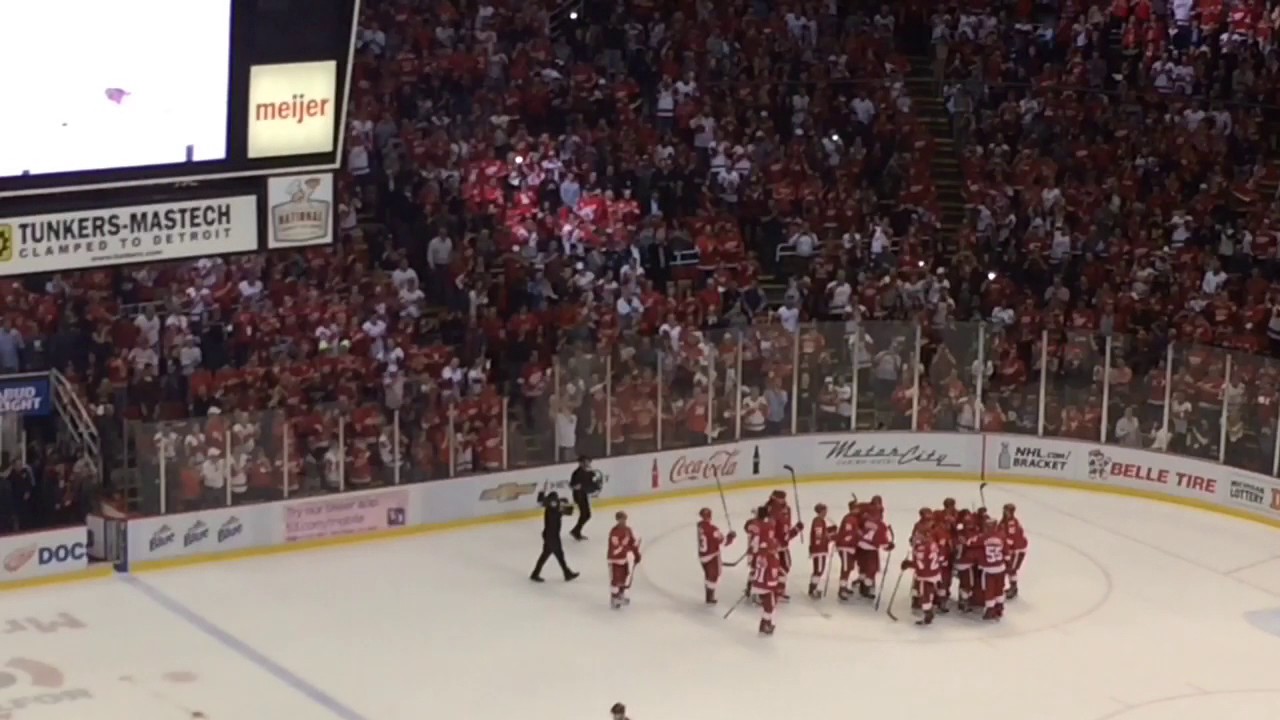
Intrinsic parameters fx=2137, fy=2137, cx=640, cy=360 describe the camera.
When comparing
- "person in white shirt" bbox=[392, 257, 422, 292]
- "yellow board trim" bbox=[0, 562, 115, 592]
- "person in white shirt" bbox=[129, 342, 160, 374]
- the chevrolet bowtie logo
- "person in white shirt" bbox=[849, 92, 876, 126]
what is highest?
"person in white shirt" bbox=[849, 92, 876, 126]

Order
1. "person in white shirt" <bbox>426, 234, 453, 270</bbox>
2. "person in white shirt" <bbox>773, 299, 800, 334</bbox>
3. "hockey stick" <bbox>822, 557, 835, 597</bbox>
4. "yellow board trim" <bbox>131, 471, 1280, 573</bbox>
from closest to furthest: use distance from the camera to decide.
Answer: "hockey stick" <bbox>822, 557, 835, 597</bbox>, "yellow board trim" <bbox>131, 471, 1280, 573</bbox>, "person in white shirt" <bbox>426, 234, 453, 270</bbox>, "person in white shirt" <bbox>773, 299, 800, 334</bbox>

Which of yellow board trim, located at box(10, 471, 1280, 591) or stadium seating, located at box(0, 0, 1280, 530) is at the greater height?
stadium seating, located at box(0, 0, 1280, 530)

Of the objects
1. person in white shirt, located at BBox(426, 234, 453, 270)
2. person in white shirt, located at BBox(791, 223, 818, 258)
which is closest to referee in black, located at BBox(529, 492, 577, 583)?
person in white shirt, located at BBox(426, 234, 453, 270)

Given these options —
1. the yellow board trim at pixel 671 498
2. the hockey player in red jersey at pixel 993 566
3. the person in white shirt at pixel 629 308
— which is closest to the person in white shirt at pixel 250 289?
the yellow board trim at pixel 671 498

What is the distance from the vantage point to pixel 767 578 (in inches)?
760

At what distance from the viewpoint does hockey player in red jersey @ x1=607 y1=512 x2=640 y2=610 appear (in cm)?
1972

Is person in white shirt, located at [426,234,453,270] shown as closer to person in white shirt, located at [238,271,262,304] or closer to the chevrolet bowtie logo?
person in white shirt, located at [238,271,262,304]

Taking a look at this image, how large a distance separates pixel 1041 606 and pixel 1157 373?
14.8ft

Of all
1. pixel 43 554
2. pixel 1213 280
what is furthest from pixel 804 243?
pixel 43 554

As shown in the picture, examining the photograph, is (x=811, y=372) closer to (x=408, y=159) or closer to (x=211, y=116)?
(x=408, y=159)

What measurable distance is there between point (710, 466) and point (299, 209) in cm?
1155

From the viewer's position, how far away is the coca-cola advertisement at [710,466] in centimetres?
2381

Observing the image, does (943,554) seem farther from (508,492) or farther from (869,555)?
(508,492)

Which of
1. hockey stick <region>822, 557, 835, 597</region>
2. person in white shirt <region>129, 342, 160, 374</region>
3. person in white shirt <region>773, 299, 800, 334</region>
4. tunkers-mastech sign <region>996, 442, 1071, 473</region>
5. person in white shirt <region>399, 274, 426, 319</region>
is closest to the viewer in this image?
hockey stick <region>822, 557, 835, 597</region>
